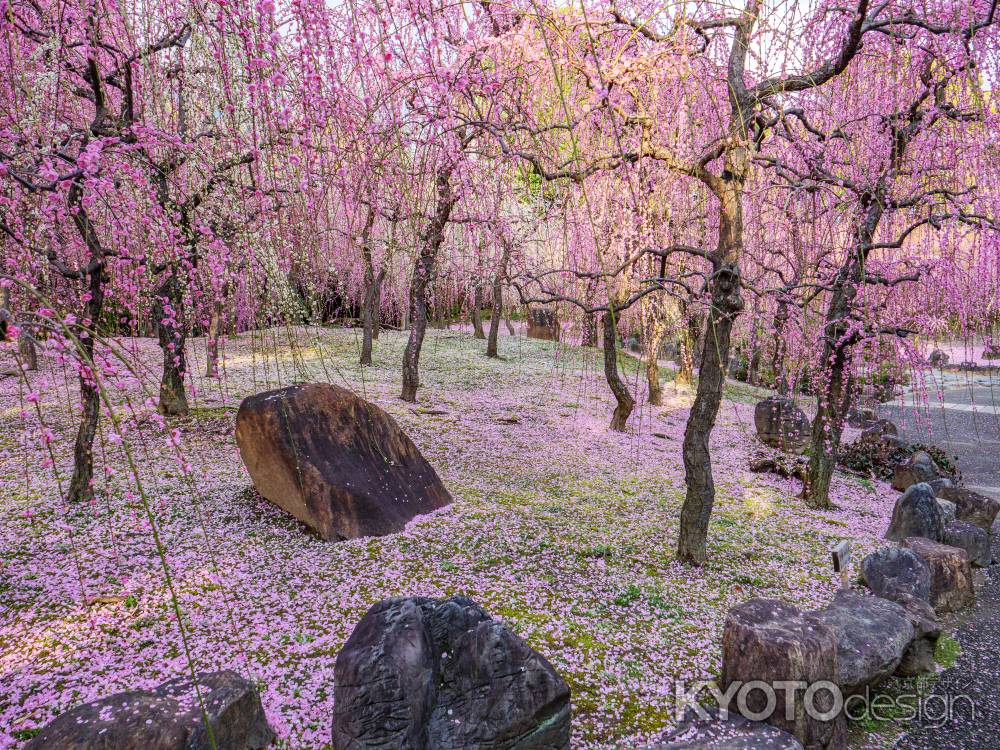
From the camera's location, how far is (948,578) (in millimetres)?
5344

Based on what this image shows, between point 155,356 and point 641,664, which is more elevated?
point 155,356

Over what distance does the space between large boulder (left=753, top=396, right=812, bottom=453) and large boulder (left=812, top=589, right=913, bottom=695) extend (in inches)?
253

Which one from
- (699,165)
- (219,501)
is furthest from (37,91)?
(699,165)

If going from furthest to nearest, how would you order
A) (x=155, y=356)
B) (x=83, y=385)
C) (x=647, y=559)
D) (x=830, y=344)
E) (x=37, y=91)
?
(x=155, y=356) → (x=830, y=344) → (x=647, y=559) → (x=83, y=385) → (x=37, y=91)

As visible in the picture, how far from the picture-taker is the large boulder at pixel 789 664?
3314 millimetres

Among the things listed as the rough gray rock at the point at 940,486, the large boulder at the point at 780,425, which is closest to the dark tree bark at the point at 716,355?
the rough gray rock at the point at 940,486

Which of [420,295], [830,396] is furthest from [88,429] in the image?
[830,396]

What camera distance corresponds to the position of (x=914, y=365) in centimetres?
756

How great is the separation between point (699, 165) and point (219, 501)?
18.2 ft

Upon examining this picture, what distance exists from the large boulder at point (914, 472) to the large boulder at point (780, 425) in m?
1.80

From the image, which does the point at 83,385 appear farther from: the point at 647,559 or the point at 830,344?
the point at 830,344

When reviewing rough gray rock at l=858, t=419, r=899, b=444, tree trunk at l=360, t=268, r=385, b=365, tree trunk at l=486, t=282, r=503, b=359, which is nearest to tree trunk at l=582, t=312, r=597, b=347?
rough gray rock at l=858, t=419, r=899, b=444

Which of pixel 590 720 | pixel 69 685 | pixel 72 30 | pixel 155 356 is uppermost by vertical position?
Answer: pixel 72 30

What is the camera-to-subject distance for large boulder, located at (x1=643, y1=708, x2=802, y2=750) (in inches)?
119
